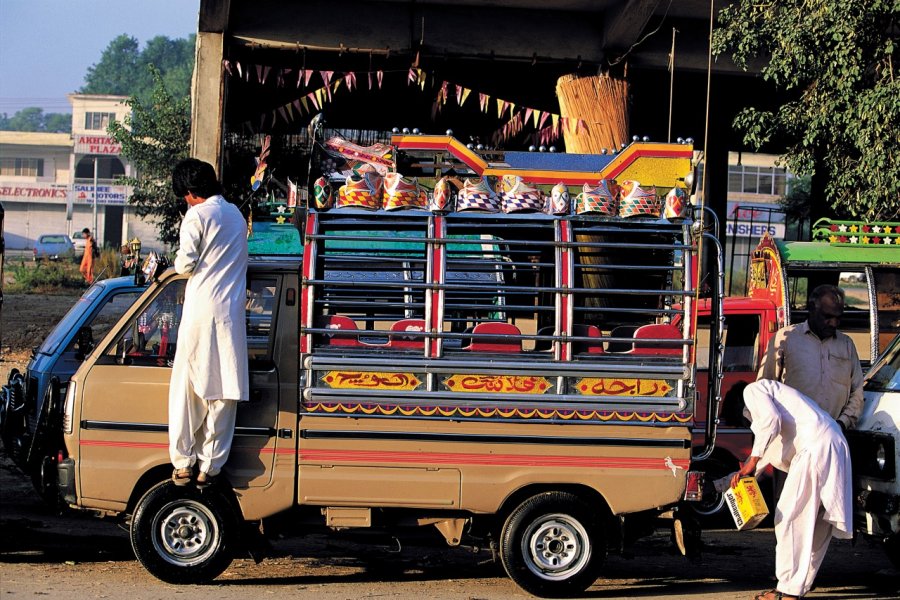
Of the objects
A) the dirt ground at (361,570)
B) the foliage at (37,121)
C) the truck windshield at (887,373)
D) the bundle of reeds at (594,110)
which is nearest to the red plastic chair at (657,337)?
the dirt ground at (361,570)

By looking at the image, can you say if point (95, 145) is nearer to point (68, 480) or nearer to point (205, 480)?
point (68, 480)

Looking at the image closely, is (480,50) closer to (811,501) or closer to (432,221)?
(432,221)

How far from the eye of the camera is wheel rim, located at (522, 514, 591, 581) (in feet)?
22.0

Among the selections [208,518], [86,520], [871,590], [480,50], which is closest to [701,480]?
[871,590]

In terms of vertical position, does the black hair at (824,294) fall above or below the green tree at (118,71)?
below

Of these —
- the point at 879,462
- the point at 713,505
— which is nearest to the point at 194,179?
the point at 879,462

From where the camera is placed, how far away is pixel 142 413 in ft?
21.6

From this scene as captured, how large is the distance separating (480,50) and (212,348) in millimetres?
9181

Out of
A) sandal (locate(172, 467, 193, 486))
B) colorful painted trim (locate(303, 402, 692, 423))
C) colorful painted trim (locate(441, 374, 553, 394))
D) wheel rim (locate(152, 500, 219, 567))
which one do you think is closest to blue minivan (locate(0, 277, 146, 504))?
wheel rim (locate(152, 500, 219, 567))

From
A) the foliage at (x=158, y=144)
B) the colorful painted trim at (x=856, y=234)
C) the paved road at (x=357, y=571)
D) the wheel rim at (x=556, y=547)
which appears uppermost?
the foliage at (x=158, y=144)

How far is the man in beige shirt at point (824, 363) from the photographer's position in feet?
23.7

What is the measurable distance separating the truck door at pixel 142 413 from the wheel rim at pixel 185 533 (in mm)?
280

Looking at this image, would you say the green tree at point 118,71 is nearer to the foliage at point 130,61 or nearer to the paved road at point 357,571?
the foliage at point 130,61

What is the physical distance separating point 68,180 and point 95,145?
3812 millimetres
